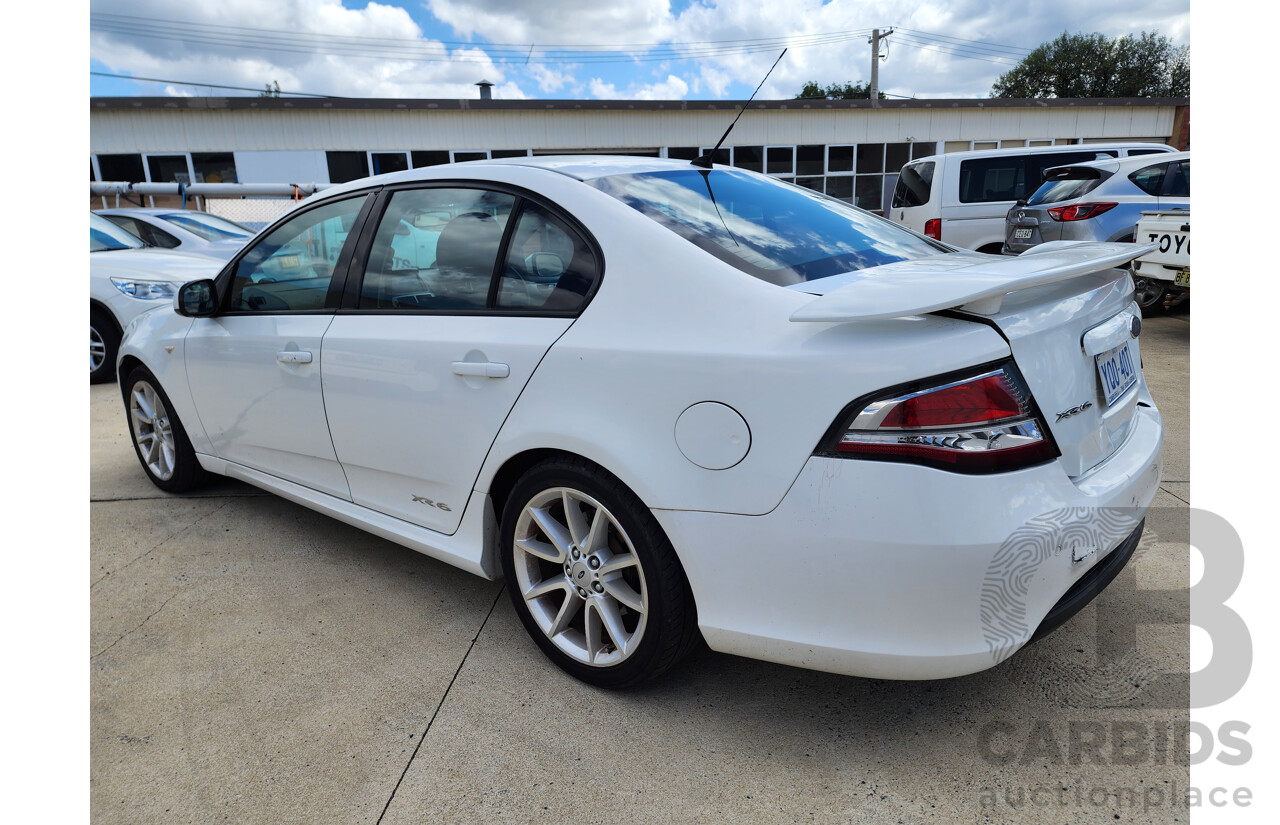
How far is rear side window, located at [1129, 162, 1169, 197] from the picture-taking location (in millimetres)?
7898

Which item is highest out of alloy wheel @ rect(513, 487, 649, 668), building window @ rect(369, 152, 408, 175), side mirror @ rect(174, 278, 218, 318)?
building window @ rect(369, 152, 408, 175)

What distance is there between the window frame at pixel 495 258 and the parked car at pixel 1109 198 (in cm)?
719

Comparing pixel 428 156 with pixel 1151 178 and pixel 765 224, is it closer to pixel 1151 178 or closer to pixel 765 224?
pixel 1151 178

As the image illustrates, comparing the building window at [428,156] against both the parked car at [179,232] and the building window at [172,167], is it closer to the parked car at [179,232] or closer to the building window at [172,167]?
the building window at [172,167]

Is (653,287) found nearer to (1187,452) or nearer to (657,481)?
(657,481)

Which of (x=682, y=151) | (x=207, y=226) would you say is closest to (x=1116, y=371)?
(x=207, y=226)

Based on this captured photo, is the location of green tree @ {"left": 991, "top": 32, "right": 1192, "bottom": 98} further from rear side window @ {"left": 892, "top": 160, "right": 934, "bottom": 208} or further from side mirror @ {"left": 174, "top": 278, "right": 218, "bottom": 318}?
side mirror @ {"left": 174, "top": 278, "right": 218, "bottom": 318}

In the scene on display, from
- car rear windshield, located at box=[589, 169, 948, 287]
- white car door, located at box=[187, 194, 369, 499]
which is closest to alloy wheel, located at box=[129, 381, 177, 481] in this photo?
white car door, located at box=[187, 194, 369, 499]

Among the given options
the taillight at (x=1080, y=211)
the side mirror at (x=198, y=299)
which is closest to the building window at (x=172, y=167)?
the side mirror at (x=198, y=299)

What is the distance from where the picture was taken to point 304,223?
10.2 feet

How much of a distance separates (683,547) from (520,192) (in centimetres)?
120

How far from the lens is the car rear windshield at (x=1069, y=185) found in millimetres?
8148

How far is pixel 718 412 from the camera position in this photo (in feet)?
5.87

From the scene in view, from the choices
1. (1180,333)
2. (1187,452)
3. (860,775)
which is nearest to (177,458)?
(860,775)
